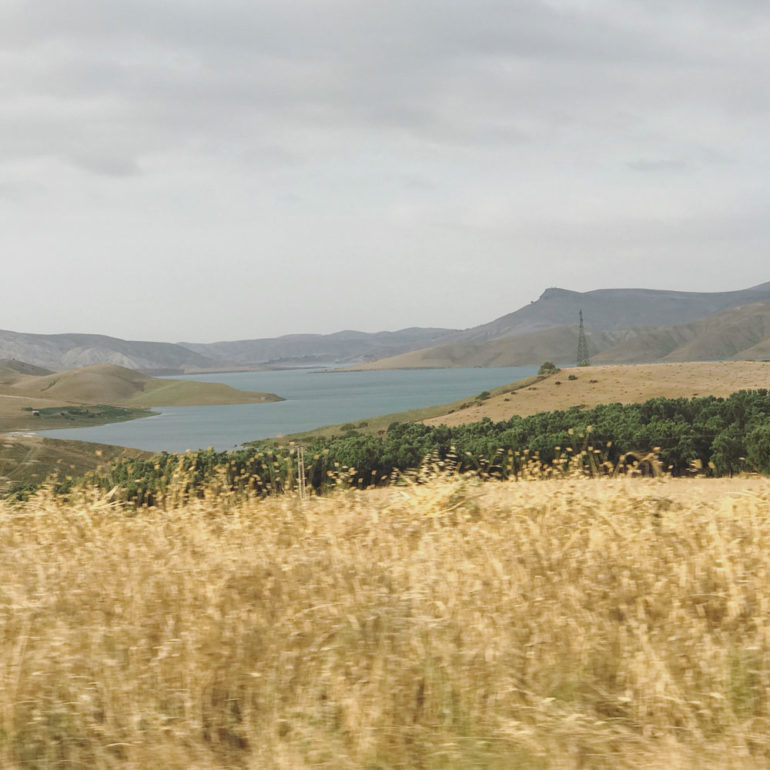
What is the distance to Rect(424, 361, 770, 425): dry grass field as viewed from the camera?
218 ft

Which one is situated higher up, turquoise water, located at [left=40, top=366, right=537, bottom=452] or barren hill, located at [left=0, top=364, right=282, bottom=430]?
barren hill, located at [left=0, top=364, right=282, bottom=430]

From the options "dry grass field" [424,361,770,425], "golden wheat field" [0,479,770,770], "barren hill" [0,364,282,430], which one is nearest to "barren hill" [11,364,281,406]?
"barren hill" [0,364,282,430]

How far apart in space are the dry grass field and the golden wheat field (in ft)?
191

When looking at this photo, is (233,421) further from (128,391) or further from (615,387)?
(128,391)

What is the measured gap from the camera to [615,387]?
70.2 m

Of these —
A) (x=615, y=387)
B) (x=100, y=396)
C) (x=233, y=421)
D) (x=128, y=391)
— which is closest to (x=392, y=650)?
(x=615, y=387)

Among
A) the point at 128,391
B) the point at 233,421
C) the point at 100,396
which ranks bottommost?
the point at 233,421

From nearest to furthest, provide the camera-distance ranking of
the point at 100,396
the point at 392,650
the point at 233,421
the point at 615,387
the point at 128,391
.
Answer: the point at 392,650 → the point at 615,387 → the point at 233,421 → the point at 100,396 → the point at 128,391

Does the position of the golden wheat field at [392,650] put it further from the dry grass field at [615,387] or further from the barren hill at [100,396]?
the barren hill at [100,396]

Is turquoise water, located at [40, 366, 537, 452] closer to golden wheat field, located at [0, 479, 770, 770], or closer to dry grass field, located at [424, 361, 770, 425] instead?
dry grass field, located at [424, 361, 770, 425]

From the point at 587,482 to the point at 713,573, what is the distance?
12.5 ft

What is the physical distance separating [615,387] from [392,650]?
227 ft

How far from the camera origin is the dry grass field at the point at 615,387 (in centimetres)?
6638

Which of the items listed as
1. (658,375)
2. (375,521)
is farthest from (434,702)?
(658,375)
